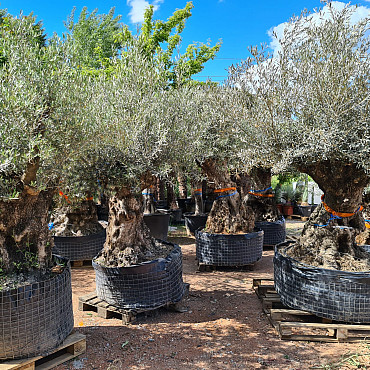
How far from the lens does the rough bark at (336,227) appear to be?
4.76 meters

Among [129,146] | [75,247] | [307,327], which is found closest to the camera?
[307,327]

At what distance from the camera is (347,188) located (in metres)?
4.86

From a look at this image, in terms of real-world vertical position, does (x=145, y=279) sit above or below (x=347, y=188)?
below

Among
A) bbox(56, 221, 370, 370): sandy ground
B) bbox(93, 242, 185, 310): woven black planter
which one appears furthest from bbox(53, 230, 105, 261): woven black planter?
bbox(93, 242, 185, 310): woven black planter

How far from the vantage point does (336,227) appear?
16.6ft

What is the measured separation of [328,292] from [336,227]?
42.0 inches

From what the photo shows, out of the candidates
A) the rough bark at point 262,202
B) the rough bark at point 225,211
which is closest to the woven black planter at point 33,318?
the rough bark at point 225,211

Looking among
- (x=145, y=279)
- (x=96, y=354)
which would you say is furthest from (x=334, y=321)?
(x=96, y=354)

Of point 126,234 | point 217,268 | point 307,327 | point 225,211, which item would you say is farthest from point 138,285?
point 225,211

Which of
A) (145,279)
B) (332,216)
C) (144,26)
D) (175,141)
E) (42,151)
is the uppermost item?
(144,26)

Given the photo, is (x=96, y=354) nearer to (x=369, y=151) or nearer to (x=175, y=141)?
(x=175, y=141)

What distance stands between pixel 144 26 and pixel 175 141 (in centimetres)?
1233

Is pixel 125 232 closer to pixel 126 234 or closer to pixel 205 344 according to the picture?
pixel 126 234

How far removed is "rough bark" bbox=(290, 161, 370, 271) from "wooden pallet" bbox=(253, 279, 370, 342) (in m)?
0.74
